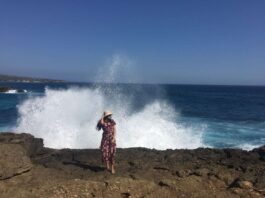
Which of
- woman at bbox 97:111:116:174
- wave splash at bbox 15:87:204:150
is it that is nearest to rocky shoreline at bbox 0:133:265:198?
woman at bbox 97:111:116:174

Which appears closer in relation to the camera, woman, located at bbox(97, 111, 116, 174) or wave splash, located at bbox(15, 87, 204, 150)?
woman, located at bbox(97, 111, 116, 174)

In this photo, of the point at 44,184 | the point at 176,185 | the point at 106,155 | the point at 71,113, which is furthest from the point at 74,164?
the point at 71,113

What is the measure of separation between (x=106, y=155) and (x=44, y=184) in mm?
1601

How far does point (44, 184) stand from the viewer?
23.7ft

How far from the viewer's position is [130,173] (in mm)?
7965

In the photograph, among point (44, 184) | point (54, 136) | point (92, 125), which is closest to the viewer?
point (44, 184)

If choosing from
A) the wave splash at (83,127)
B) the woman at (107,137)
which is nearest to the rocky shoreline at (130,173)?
the woman at (107,137)

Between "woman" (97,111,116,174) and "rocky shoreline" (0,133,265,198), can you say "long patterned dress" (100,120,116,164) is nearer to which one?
"woman" (97,111,116,174)

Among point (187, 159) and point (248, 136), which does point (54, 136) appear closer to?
point (187, 159)

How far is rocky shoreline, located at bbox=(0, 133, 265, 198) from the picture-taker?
23.2 feet

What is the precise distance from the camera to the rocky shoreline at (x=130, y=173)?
7086 millimetres

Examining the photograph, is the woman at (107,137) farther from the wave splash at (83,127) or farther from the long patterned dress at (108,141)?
the wave splash at (83,127)

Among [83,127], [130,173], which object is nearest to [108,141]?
[130,173]

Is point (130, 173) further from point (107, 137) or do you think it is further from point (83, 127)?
point (83, 127)
